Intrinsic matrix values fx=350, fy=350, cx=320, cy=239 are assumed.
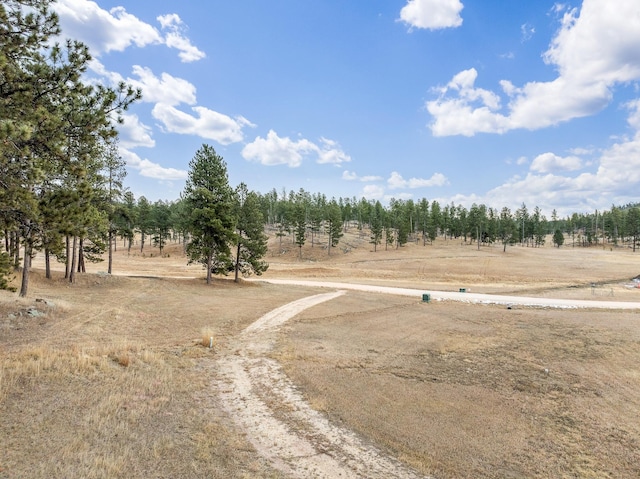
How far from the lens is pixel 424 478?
22.9 feet

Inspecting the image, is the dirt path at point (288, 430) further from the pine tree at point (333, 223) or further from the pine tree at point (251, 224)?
the pine tree at point (333, 223)

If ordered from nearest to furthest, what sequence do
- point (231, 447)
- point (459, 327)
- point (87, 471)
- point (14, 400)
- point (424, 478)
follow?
point (87, 471) → point (424, 478) → point (231, 447) → point (14, 400) → point (459, 327)

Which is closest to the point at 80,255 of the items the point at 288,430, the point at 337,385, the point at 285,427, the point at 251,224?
the point at 251,224

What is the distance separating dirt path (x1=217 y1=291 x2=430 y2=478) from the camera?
711 centimetres

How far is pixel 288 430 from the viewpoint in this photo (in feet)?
27.9

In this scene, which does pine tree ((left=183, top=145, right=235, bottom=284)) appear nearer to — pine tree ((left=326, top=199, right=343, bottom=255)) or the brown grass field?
the brown grass field

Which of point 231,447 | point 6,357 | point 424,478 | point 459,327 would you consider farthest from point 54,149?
point 459,327

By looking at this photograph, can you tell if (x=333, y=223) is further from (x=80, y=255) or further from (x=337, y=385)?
(x=337, y=385)

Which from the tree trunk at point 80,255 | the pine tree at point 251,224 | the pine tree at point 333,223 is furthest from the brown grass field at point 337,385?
the pine tree at point 333,223

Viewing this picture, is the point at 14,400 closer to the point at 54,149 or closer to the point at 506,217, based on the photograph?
the point at 54,149

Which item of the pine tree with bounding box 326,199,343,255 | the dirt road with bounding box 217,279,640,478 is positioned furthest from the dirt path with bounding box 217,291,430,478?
the pine tree with bounding box 326,199,343,255

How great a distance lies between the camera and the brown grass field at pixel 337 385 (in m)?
7.26

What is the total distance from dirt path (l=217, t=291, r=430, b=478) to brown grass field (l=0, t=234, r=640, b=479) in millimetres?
345

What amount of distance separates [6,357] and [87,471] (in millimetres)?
6916
